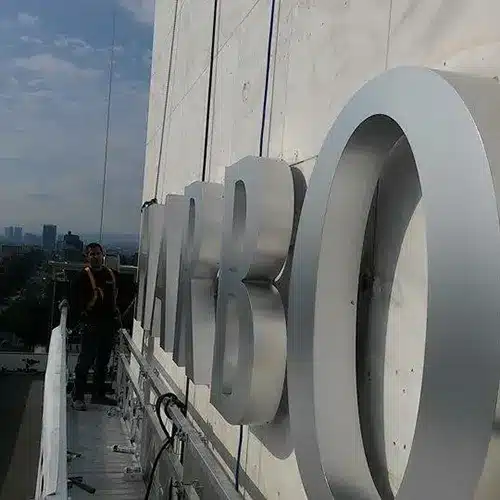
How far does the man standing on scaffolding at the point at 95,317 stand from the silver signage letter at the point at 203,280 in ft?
9.68

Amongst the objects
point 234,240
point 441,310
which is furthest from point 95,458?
point 441,310

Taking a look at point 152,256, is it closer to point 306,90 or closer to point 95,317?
point 95,317

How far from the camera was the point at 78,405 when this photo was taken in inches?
233

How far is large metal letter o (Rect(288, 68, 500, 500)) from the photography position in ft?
3.18

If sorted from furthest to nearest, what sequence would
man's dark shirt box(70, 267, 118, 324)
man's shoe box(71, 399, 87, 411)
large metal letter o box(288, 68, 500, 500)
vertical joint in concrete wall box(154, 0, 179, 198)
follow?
man's shoe box(71, 399, 87, 411) < man's dark shirt box(70, 267, 118, 324) < vertical joint in concrete wall box(154, 0, 179, 198) < large metal letter o box(288, 68, 500, 500)

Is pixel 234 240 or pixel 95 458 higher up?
pixel 234 240

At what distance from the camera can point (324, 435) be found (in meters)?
1.53

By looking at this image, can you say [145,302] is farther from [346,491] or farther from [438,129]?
[438,129]

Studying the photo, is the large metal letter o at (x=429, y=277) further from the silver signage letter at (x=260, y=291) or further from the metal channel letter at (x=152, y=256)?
the metal channel letter at (x=152, y=256)

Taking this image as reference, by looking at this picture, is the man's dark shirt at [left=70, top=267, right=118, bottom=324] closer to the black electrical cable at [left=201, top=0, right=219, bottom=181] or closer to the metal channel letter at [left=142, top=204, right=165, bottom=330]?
the metal channel letter at [left=142, top=204, right=165, bottom=330]

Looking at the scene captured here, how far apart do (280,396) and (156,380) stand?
2268 mm

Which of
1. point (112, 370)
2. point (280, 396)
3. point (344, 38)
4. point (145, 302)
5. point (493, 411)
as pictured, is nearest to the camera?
point (493, 411)

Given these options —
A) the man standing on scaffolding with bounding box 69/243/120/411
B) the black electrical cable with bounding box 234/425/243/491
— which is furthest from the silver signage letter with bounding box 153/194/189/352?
the man standing on scaffolding with bounding box 69/243/120/411

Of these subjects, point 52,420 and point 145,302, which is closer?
point 52,420
